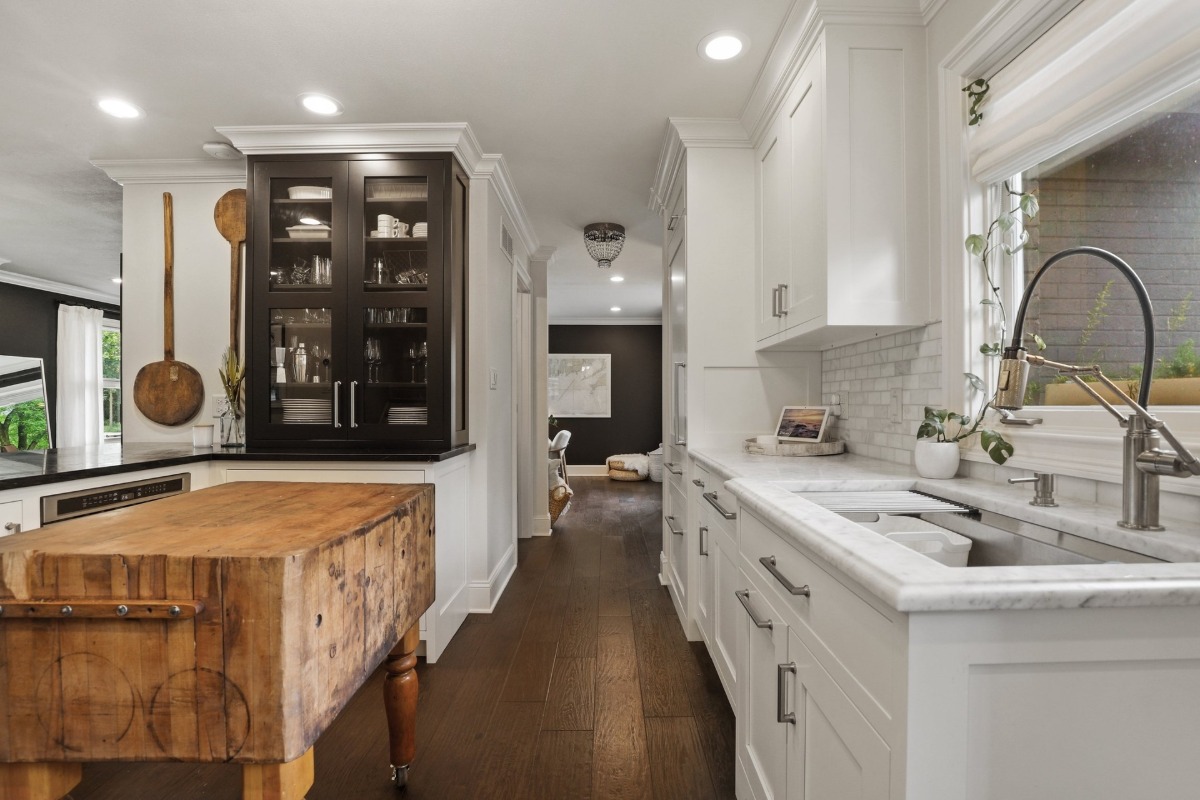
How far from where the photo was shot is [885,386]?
2227mm

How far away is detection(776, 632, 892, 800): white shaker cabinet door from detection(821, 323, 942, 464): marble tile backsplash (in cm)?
119

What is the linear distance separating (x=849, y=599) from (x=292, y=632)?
86 centimetres

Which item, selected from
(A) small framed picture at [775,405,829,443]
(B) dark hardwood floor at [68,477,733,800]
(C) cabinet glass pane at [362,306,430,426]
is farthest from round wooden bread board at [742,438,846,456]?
(C) cabinet glass pane at [362,306,430,426]

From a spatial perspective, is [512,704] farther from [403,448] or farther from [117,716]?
[117,716]

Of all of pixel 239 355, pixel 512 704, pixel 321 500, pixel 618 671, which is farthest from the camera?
pixel 239 355

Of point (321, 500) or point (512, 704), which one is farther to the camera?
point (512, 704)

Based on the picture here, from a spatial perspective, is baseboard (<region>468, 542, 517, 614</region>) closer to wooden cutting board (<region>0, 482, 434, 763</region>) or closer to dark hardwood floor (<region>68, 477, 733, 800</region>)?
dark hardwood floor (<region>68, 477, 733, 800</region>)

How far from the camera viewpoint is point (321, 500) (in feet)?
4.95

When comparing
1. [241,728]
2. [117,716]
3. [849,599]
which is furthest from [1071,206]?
[117,716]

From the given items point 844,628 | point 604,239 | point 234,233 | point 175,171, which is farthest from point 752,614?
point 175,171

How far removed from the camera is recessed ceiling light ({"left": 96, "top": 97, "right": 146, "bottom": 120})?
8.41 feet

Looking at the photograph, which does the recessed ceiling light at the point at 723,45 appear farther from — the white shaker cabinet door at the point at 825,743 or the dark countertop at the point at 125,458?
the white shaker cabinet door at the point at 825,743

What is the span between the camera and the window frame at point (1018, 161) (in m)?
1.25

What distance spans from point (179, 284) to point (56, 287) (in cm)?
466
